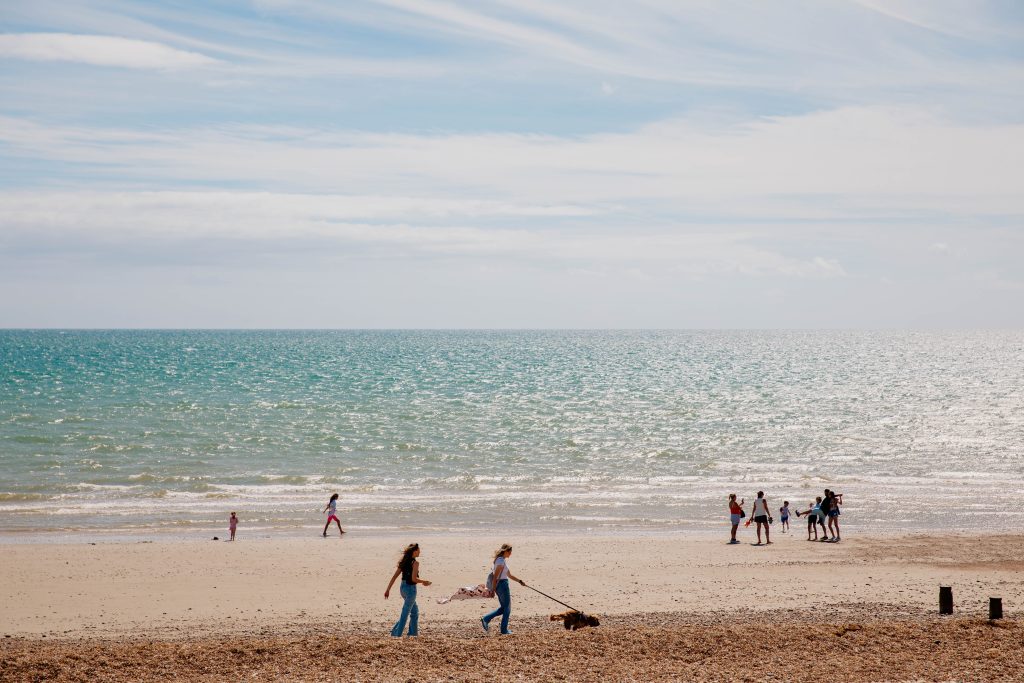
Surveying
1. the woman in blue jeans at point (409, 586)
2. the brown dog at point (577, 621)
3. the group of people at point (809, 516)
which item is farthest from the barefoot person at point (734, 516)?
the woman in blue jeans at point (409, 586)

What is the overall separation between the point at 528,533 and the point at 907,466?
18.6 metres

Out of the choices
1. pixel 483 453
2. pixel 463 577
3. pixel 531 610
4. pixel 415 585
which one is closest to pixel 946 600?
pixel 531 610

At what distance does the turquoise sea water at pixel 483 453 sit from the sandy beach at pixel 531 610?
3707 mm

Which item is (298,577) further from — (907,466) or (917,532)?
(907,466)

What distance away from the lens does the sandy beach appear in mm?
11523

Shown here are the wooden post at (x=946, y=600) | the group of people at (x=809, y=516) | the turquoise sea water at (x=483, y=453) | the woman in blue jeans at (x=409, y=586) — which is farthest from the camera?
the turquoise sea water at (x=483, y=453)

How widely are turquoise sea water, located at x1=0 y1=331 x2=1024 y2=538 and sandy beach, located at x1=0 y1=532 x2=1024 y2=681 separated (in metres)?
3.71

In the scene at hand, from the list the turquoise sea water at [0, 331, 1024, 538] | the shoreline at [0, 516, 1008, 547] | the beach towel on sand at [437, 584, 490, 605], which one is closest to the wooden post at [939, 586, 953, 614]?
the beach towel on sand at [437, 584, 490, 605]

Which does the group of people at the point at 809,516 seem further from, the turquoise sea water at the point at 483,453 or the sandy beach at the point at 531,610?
the turquoise sea water at the point at 483,453

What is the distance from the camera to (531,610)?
16.3 m

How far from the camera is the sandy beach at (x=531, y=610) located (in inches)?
454

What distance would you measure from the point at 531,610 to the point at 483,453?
21.4 metres

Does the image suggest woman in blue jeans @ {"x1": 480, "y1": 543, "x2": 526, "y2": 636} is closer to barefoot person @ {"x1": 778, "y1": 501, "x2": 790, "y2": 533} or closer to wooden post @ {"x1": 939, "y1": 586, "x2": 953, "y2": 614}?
wooden post @ {"x1": 939, "y1": 586, "x2": 953, "y2": 614}

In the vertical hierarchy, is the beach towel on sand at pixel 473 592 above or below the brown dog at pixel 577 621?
above
